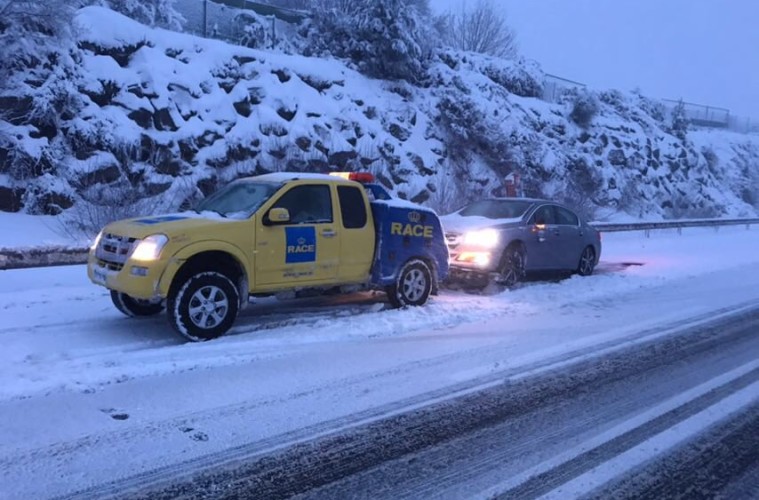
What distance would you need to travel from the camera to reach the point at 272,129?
710 inches

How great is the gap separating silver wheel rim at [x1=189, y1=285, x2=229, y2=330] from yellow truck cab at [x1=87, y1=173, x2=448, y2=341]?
11 mm

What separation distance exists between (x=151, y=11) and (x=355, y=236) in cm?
1534

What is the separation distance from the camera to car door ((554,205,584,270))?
40.7 ft

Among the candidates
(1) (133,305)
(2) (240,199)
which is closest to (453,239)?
(2) (240,199)

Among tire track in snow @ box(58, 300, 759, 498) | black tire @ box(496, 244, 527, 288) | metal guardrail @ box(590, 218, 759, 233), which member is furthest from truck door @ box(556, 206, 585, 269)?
metal guardrail @ box(590, 218, 759, 233)

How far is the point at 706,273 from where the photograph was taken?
13.8 metres

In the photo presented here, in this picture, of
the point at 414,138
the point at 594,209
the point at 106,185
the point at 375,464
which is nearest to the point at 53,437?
the point at 375,464

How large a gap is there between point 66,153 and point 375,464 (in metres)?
12.9

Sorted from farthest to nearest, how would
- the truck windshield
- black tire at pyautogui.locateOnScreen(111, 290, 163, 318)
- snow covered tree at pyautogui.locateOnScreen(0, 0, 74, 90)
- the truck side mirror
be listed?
snow covered tree at pyautogui.locateOnScreen(0, 0, 74, 90)
black tire at pyautogui.locateOnScreen(111, 290, 163, 318)
the truck windshield
the truck side mirror

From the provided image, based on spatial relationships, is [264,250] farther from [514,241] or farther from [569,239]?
[569,239]

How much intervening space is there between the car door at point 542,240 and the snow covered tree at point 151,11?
44.7 feet

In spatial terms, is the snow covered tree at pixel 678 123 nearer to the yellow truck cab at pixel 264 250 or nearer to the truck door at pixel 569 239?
the truck door at pixel 569 239

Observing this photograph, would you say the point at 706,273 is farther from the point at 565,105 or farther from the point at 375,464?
the point at 565,105

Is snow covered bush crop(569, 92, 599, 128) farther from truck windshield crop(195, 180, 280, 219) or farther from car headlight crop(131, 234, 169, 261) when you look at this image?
car headlight crop(131, 234, 169, 261)
